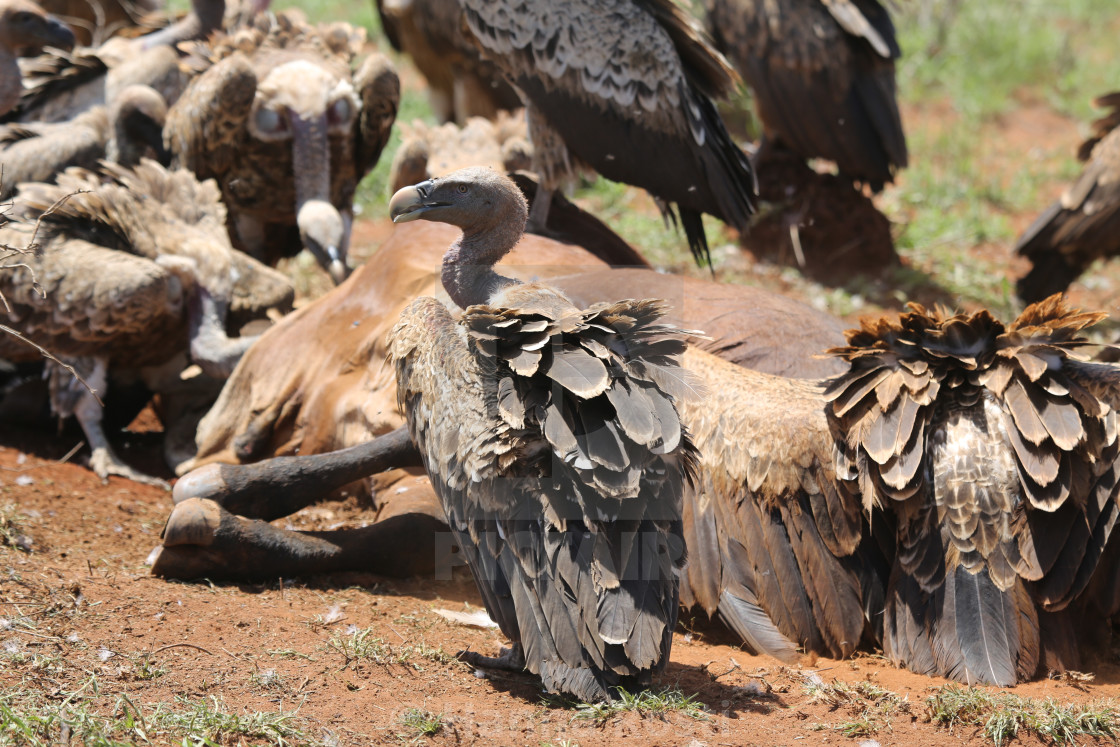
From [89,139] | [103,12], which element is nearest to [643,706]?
[89,139]

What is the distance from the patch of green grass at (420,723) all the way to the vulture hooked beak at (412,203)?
155 centimetres

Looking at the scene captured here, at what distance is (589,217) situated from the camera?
570cm

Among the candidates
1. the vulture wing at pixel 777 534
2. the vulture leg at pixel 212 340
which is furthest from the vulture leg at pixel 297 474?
the vulture leg at pixel 212 340

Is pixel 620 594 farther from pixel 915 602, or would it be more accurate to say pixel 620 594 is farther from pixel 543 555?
pixel 915 602

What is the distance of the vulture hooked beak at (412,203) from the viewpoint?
3.44 m

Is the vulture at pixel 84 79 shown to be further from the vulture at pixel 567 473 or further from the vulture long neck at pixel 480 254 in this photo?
the vulture at pixel 567 473

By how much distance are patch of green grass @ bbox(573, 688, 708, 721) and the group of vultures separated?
0.05m

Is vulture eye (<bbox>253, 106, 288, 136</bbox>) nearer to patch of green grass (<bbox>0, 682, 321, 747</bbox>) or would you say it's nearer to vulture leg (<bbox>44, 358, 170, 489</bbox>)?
vulture leg (<bbox>44, 358, 170, 489</bbox>)

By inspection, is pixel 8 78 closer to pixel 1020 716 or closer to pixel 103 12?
pixel 103 12

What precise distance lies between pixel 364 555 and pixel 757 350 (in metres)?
1.67

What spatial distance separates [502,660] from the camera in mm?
2998

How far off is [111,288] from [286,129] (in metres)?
2.05

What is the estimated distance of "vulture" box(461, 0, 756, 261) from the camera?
18.5 ft

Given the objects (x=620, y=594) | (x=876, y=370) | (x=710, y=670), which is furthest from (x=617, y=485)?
(x=876, y=370)
